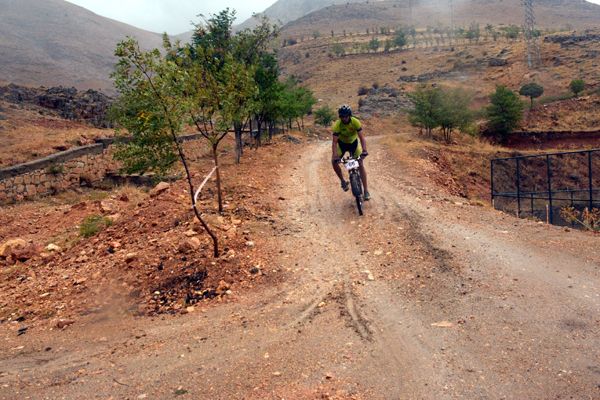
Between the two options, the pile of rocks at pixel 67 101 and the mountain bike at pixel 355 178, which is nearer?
the mountain bike at pixel 355 178

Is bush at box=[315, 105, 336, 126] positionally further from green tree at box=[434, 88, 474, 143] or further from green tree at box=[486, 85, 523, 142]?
green tree at box=[486, 85, 523, 142]

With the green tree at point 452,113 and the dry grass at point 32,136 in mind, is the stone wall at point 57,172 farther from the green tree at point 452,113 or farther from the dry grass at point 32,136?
the green tree at point 452,113

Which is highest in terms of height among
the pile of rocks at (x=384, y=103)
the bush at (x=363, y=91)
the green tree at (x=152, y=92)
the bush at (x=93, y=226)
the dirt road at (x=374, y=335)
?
the bush at (x=363, y=91)

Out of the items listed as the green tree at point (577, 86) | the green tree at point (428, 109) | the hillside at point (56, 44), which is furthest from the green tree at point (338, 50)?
the green tree at point (428, 109)

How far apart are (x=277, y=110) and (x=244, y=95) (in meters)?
12.9

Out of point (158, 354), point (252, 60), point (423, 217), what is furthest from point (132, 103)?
point (252, 60)

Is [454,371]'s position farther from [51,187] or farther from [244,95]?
[51,187]

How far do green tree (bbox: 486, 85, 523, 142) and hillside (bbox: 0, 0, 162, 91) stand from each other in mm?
46677

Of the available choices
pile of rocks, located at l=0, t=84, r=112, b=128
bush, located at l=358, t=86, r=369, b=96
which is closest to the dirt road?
pile of rocks, located at l=0, t=84, r=112, b=128

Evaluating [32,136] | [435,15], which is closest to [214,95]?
[32,136]

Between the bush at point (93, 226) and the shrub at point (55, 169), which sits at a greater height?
the shrub at point (55, 169)

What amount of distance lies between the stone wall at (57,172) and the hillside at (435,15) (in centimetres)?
9781

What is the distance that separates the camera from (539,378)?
3.31 m

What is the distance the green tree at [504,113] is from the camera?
91.5ft
